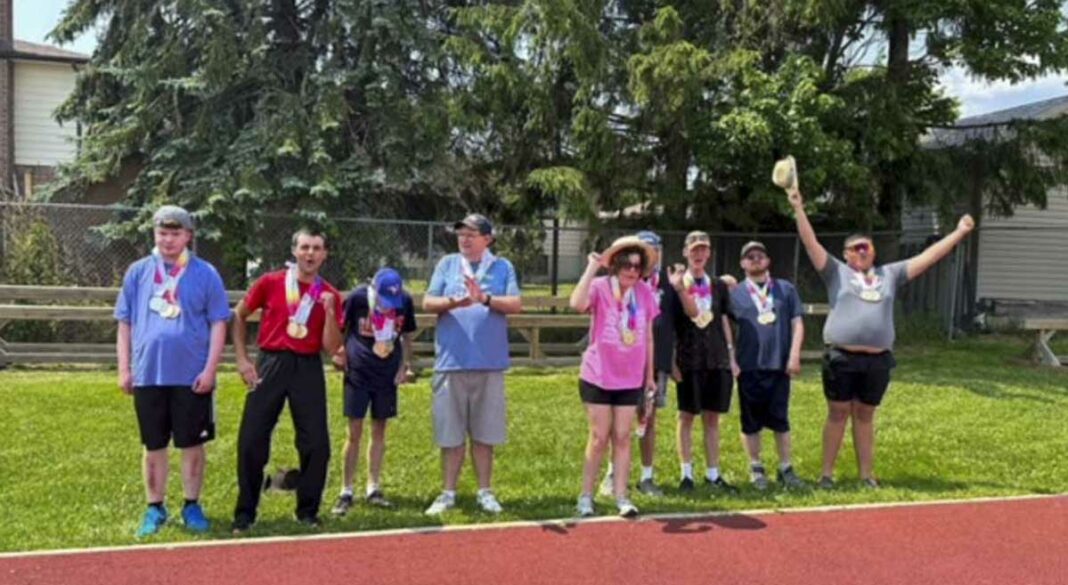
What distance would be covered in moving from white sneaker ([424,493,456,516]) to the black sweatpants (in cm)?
74

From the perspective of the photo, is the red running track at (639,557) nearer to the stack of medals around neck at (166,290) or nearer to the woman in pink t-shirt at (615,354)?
the woman in pink t-shirt at (615,354)

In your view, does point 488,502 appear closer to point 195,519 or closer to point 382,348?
point 382,348

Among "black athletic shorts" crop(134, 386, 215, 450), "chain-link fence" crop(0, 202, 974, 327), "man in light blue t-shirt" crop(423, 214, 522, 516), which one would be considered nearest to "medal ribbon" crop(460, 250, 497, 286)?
"man in light blue t-shirt" crop(423, 214, 522, 516)

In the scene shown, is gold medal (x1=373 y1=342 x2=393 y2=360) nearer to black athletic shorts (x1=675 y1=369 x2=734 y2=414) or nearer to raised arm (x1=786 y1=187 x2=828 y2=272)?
black athletic shorts (x1=675 y1=369 x2=734 y2=414)

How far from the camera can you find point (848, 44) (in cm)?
1575

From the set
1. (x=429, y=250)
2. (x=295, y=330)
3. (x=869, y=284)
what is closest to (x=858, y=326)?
(x=869, y=284)

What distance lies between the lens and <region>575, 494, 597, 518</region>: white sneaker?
567cm

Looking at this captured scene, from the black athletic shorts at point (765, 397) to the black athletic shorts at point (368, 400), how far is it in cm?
256

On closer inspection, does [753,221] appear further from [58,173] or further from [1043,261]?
[58,173]

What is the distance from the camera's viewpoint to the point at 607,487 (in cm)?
623

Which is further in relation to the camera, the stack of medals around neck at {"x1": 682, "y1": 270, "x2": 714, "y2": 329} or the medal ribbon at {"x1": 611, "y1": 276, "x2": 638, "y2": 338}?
the stack of medals around neck at {"x1": 682, "y1": 270, "x2": 714, "y2": 329}

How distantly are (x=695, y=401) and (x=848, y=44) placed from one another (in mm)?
11608

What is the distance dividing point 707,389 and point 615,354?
110 cm

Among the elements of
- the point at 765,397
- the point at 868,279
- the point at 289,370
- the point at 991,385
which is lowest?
the point at 991,385
